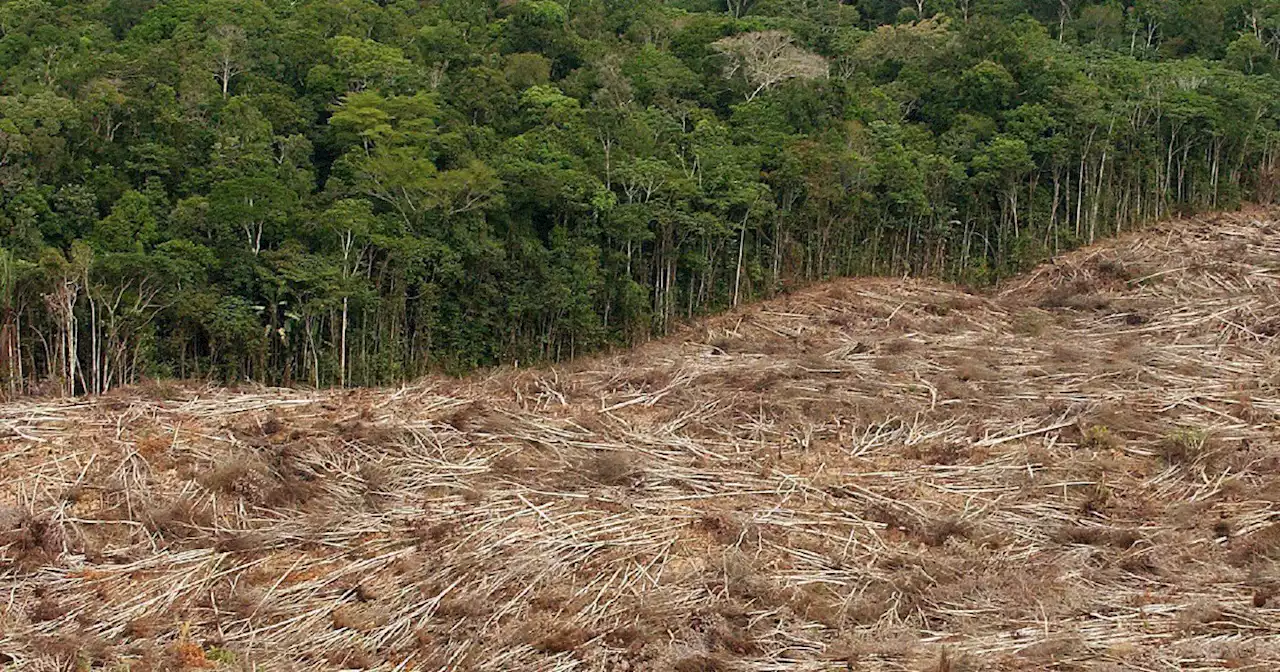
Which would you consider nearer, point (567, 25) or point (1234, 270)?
point (1234, 270)

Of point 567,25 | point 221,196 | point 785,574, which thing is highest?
point 567,25

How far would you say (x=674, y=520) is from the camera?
21.4 ft

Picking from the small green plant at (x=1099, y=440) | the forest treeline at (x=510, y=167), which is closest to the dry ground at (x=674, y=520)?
the small green plant at (x=1099, y=440)

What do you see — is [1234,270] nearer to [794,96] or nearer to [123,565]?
[794,96]

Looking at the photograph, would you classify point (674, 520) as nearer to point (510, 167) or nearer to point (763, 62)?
point (510, 167)

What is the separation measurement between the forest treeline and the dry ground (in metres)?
4.28

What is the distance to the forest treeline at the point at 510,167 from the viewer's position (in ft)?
43.5

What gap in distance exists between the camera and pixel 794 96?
17922 millimetres

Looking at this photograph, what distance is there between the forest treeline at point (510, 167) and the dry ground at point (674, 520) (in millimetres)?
4282

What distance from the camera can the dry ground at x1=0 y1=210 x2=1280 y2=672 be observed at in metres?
5.21

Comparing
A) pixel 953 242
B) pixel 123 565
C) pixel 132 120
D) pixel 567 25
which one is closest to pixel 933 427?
pixel 123 565

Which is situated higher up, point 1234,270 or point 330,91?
point 330,91

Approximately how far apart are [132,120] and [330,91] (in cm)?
303

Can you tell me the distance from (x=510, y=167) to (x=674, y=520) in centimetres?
915
